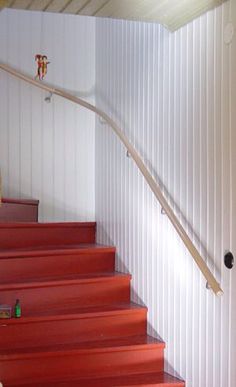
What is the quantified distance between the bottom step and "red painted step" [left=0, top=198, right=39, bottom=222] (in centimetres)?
179

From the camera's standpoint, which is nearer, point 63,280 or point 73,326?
point 73,326

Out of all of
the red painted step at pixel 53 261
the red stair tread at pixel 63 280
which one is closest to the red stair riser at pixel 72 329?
the red stair tread at pixel 63 280

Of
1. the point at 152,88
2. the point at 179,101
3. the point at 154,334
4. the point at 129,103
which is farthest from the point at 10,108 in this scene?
the point at 154,334

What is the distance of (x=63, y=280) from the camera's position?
11.8 ft

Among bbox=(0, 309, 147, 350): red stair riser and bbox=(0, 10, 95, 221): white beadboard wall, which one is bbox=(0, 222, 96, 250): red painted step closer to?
bbox=(0, 10, 95, 221): white beadboard wall

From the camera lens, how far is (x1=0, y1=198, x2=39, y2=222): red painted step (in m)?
4.53

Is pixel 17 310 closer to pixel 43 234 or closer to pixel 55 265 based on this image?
pixel 55 265

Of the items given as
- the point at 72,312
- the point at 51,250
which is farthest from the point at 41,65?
the point at 72,312

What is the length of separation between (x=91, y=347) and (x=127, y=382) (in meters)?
0.28

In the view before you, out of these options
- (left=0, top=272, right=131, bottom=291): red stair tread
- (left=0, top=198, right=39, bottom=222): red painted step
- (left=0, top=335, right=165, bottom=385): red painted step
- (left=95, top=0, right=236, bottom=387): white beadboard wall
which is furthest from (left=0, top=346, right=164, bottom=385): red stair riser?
(left=0, top=198, right=39, bottom=222): red painted step

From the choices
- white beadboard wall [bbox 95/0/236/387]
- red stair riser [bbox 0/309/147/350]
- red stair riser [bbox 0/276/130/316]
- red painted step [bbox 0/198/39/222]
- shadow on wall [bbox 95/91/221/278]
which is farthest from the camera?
red painted step [bbox 0/198/39/222]

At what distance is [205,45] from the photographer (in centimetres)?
294

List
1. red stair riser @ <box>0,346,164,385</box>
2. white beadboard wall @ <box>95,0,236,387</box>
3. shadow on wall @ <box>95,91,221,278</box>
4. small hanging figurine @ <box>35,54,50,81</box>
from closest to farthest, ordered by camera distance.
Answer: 1. white beadboard wall @ <box>95,0,236,387</box>
2. shadow on wall @ <box>95,91,221,278</box>
3. red stair riser @ <box>0,346,164,385</box>
4. small hanging figurine @ <box>35,54,50,81</box>

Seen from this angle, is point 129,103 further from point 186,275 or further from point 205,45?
point 186,275
